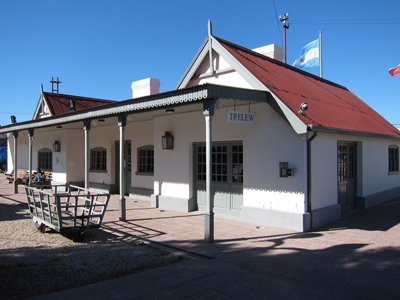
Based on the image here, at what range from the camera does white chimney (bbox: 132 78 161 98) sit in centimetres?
1519

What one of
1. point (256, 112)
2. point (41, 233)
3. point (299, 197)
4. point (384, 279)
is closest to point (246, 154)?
point (256, 112)

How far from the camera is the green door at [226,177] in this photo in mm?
8898

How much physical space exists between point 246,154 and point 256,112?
41.6 inches

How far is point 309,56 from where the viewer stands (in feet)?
62.0

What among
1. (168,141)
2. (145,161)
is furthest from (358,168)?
(145,161)

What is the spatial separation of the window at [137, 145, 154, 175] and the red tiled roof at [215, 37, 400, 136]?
4.97 m

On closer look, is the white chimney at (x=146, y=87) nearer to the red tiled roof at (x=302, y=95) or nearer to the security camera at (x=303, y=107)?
the red tiled roof at (x=302, y=95)

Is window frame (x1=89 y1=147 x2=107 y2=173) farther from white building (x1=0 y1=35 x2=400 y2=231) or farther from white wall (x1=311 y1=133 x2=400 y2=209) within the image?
white wall (x1=311 y1=133 x2=400 y2=209)

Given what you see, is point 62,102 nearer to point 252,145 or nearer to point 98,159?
point 98,159

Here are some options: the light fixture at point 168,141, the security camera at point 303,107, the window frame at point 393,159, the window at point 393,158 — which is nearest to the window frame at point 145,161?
the light fixture at point 168,141

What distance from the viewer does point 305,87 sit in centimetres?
1061

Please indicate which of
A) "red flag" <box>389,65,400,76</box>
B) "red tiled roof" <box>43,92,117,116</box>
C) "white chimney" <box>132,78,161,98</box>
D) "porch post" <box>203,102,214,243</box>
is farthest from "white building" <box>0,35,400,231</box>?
"red tiled roof" <box>43,92,117,116</box>

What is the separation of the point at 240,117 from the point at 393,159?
8.27 meters

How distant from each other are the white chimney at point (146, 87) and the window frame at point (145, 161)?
11.3 ft
